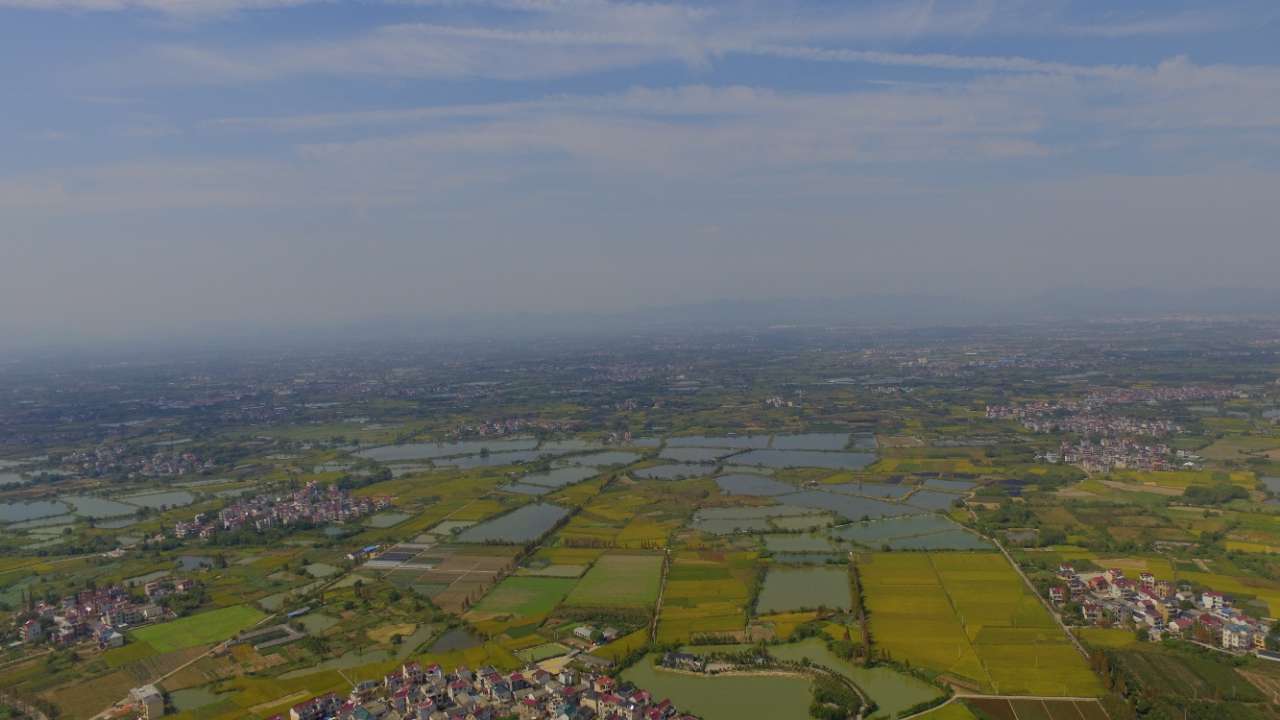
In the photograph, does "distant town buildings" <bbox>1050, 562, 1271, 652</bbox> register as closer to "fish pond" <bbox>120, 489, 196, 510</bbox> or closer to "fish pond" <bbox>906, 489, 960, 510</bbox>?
"fish pond" <bbox>906, 489, 960, 510</bbox>

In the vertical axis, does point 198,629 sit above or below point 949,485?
below

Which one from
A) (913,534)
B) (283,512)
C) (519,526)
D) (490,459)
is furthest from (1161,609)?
(490,459)

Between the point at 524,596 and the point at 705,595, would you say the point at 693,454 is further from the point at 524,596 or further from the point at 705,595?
the point at 524,596

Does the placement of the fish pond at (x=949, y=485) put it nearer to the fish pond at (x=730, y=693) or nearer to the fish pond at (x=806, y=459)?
the fish pond at (x=806, y=459)

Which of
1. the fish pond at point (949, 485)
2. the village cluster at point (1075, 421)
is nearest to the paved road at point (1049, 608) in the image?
the fish pond at point (949, 485)

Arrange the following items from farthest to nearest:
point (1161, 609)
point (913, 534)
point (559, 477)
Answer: point (559, 477), point (913, 534), point (1161, 609)

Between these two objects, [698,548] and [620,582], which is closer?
[620,582]
